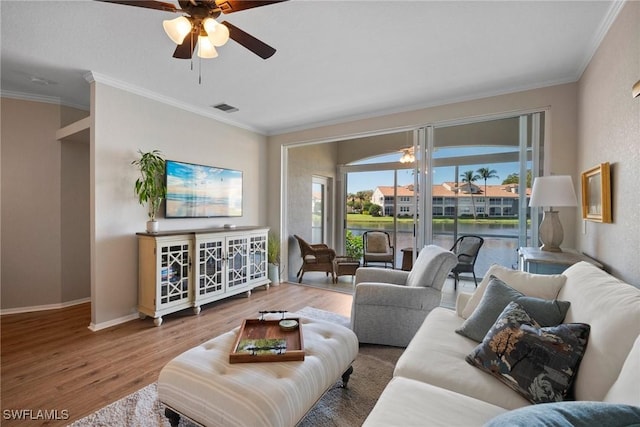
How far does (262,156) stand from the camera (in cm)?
496

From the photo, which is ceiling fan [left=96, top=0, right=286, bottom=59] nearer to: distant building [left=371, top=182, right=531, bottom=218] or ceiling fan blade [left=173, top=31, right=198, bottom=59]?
ceiling fan blade [left=173, top=31, right=198, bottom=59]

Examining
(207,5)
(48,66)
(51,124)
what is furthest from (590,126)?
(51,124)

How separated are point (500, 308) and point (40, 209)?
486 cm

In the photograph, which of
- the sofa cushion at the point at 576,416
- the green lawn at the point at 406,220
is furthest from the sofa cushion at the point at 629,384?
the green lawn at the point at 406,220

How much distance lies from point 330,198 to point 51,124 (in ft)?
15.6

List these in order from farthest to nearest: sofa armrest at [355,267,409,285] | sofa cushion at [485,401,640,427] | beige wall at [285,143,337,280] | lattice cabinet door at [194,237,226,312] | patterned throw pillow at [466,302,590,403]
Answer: beige wall at [285,143,337,280]
lattice cabinet door at [194,237,226,312]
sofa armrest at [355,267,409,285]
patterned throw pillow at [466,302,590,403]
sofa cushion at [485,401,640,427]

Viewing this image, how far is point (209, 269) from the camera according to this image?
3.49 meters

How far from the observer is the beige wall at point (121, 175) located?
2891 millimetres

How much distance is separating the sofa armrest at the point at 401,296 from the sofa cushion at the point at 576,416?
1.66m

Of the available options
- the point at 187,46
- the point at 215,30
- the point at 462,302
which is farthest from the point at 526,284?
the point at 187,46

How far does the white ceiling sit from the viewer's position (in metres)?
1.96

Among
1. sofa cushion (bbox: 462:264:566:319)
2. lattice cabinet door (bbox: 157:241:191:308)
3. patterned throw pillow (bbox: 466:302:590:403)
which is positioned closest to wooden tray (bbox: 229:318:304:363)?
patterned throw pillow (bbox: 466:302:590:403)

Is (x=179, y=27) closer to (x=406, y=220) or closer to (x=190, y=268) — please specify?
(x=190, y=268)

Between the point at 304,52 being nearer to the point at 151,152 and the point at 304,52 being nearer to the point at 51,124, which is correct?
the point at 151,152
